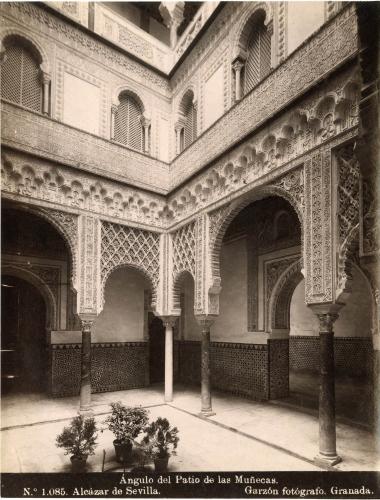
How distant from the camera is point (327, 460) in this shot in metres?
4.12

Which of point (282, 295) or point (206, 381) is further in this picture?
point (282, 295)

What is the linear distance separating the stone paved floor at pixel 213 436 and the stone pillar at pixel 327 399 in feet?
0.57

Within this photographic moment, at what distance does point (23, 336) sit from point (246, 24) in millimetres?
7715

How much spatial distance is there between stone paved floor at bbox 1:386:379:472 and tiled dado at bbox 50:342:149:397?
483mm

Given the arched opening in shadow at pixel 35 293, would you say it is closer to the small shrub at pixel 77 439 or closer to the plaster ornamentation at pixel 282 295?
the plaster ornamentation at pixel 282 295

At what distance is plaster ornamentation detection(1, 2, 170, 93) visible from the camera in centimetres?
652

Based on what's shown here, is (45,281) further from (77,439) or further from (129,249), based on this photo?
(77,439)

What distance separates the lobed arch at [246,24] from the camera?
18.5 feet

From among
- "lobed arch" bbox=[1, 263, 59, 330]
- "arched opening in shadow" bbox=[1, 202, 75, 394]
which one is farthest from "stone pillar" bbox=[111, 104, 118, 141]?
"lobed arch" bbox=[1, 263, 59, 330]

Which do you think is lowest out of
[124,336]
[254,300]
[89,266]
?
[124,336]

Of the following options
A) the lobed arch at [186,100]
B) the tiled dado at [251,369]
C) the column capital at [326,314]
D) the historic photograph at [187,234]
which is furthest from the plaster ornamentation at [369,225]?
the lobed arch at [186,100]

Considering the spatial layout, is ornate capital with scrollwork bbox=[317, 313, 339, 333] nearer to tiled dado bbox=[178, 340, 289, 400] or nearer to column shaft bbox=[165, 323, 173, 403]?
tiled dado bbox=[178, 340, 289, 400]

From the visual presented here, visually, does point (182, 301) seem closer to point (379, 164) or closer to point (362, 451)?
point (362, 451)

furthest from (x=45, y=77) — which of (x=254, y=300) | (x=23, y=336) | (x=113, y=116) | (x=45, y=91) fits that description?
(x=254, y=300)
